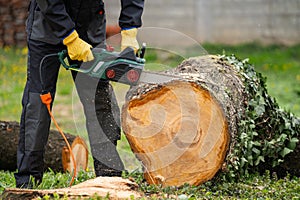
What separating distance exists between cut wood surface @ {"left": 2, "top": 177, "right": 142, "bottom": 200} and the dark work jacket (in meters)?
1.00

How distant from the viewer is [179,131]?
13.3ft

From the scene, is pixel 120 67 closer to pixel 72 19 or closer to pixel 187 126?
pixel 72 19

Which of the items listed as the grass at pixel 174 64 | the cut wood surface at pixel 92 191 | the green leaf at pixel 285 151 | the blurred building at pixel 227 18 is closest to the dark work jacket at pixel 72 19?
the grass at pixel 174 64

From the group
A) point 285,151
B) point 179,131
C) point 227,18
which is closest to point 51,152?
point 179,131

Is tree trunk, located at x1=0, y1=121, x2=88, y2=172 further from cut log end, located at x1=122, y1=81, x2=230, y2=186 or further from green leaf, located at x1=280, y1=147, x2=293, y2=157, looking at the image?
green leaf, located at x1=280, y1=147, x2=293, y2=157

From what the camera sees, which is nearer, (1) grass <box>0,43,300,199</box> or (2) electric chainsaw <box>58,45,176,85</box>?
(2) electric chainsaw <box>58,45,176,85</box>

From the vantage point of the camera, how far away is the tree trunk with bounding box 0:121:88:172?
199 inches

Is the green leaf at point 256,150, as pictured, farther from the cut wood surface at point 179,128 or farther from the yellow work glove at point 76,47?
the yellow work glove at point 76,47

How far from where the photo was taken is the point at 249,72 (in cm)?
482

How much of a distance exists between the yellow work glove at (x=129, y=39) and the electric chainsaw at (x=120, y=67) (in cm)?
6

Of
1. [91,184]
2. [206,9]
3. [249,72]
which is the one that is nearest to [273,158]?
[249,72]

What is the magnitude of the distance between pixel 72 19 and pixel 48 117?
669 mm

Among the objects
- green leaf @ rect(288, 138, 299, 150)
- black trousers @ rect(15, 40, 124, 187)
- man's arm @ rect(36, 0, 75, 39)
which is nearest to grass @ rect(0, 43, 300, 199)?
black trousers @ rect(15, 40, 124, 187)

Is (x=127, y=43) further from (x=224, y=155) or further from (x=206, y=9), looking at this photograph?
(x=206, y=9)
